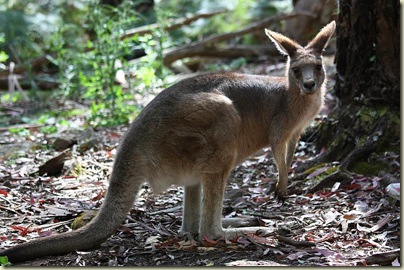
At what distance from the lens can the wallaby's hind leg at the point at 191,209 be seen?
16.9ft

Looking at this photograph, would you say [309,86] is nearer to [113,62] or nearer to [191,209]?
[191,209]

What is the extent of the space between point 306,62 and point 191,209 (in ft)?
5.52

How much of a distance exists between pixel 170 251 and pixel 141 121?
1.01 m

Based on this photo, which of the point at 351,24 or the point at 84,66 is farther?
the point at 84,66

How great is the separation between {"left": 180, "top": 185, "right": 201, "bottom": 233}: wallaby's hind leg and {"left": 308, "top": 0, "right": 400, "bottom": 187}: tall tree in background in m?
1.64

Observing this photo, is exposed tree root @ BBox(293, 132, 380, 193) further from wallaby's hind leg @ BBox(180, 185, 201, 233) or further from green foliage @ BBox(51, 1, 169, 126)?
green foliage @ BBox(51, 1, 169, 126)

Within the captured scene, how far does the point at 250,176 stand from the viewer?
22.8 feet

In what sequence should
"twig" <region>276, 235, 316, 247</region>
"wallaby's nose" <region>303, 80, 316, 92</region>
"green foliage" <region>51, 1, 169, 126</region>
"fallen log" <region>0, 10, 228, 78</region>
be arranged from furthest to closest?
"fallen log" <region>0, 10, 228, 78</region> < "green foliage" <region>51, 1, 169, 126</region> < "wallaby's nose" <region>303, 80, 316, 92</region> < "twig" <region>276, 235, 316, 247</region>

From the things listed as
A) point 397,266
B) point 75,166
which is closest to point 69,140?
point 75,166

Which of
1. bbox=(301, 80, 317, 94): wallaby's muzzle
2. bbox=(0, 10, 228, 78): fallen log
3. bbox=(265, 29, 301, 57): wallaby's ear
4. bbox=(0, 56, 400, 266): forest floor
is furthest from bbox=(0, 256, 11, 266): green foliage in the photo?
bbox=(0, 10, 228, 78): fallen log

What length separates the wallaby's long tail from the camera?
4199 millimetres

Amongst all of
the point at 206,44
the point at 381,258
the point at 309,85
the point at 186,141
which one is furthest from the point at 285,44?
the point at 206,44

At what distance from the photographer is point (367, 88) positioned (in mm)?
6621

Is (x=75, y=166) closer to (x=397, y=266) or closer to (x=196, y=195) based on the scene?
(x=196, y=195)
